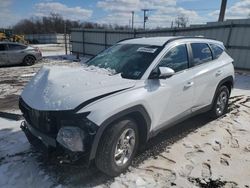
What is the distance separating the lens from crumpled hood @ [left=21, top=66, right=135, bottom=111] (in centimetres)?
313

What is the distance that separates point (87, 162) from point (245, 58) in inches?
417

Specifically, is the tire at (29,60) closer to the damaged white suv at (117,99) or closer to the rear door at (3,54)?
the rear door at (3,54)

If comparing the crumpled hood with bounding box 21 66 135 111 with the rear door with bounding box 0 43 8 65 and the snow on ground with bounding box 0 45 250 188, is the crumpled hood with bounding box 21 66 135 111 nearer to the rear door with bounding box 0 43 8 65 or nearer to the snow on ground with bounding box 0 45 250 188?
the snow on ground with bounding box 0 45 250 188

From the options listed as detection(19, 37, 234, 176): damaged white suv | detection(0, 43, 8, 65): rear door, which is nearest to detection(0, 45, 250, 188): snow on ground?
detection(19, 37, 234, 176): damaged white suv

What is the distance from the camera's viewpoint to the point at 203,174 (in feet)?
11.9

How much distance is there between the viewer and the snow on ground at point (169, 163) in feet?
11.3

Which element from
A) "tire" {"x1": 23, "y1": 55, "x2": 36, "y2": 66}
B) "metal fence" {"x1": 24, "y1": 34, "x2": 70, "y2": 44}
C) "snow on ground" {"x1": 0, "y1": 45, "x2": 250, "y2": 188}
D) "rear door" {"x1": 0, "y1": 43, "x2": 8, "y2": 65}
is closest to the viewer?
"snow on ground" {"x1": 0, "y1": 45, "x2": 250, "y2": 188}

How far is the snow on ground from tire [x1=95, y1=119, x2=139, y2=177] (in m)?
0.17

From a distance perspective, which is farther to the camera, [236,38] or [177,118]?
[236,38]

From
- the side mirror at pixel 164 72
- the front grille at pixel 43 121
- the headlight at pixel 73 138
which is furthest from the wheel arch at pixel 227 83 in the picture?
the front grille at pixel 43 121

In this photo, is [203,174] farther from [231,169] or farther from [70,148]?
[70,148]

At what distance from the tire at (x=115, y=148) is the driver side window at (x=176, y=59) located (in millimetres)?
1130

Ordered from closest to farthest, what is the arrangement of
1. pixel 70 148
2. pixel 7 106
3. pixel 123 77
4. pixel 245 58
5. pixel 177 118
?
pixel 70 148 < pixel 123 77 < pixel 177 118 < pixel 7 106 < pixel 245 58

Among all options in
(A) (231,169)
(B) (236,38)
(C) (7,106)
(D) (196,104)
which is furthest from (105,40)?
(A) (231,169)
